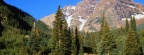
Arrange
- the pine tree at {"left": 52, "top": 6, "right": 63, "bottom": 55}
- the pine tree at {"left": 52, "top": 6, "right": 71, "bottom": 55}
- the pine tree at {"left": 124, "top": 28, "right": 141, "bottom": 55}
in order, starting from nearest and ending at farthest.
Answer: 1. the pine tree at {"left": 52, "top": 6, "right": 71, "bottom": 55}
2. the pine tree at {"left": 52, "top": 6, "right": 63, "bottom": 55}
3. the pine tree at {"left": 124, "top": 28, "right": 141, "bottom": 55}

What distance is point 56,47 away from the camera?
99.2 m

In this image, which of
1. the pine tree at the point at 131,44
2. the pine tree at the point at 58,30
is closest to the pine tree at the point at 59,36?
the pine tree at the point at 58,30

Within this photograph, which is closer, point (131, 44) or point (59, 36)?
point (59, 36)

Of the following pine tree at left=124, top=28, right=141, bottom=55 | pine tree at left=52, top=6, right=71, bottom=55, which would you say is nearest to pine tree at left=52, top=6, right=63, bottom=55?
pine tree at left=52, top=6, right=71, bottom=55

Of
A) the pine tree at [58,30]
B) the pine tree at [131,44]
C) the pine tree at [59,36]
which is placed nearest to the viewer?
the pine tree at [59,36]

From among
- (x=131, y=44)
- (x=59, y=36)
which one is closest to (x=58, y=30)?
(x=59, y=36)

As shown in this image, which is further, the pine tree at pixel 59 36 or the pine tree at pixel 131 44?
the pine tree at pixel 131 44

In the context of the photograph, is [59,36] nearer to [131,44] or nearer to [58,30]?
[58,30]

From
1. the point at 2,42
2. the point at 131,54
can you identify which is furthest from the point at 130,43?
the point at 2,42

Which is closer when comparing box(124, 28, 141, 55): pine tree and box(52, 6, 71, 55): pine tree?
box(52, 6, 71, 55): pine tree

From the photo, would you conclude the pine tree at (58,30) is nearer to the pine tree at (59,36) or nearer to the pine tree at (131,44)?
the pine tree at (59,36)

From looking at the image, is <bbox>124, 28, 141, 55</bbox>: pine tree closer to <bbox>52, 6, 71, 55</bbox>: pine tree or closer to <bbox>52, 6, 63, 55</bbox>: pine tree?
<bbox>52, 6, 71, 55</bbox>: pine tree

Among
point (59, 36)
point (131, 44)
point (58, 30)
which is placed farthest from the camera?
point (131, 44)

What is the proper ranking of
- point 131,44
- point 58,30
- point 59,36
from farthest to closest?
point 131,44 → point 58,30 → point 59,36
